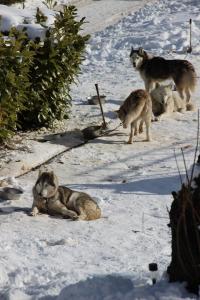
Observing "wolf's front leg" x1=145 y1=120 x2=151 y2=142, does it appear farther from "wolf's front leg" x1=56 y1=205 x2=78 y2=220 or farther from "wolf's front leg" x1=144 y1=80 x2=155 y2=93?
"wolf's front leg" x1=56 y1=205 x2=78 y2=220

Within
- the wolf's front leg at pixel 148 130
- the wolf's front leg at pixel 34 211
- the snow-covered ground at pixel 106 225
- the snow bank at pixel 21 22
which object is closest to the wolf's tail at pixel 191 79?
the snow-covered ground at pixel 106 225

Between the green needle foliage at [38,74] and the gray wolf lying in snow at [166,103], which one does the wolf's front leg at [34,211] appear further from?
the gray wolf lying in snow at [166,103]

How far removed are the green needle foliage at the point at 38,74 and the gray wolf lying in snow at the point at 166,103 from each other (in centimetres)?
196

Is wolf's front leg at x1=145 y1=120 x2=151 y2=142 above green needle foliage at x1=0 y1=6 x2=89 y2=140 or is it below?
below

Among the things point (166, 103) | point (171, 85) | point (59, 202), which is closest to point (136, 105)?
point (166, 103)

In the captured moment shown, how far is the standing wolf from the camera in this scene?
16125 mm

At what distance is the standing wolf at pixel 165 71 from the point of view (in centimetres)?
1612

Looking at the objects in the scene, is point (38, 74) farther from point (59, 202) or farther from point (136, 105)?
point (59, 202)

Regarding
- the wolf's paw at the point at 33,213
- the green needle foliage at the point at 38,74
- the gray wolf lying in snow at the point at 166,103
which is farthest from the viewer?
the gray wolf lying in snow at the point at 166,103

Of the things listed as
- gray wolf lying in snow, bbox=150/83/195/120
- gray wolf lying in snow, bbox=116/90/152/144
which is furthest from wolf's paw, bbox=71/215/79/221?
gray wolf lying in snow, bbox=150/83/195/120

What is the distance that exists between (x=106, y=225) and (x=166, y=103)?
22.0 feet

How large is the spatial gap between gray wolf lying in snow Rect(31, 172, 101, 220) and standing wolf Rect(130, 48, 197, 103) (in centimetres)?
705

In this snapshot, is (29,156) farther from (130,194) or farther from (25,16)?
(25,16)

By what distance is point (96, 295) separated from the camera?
18.8 feet
